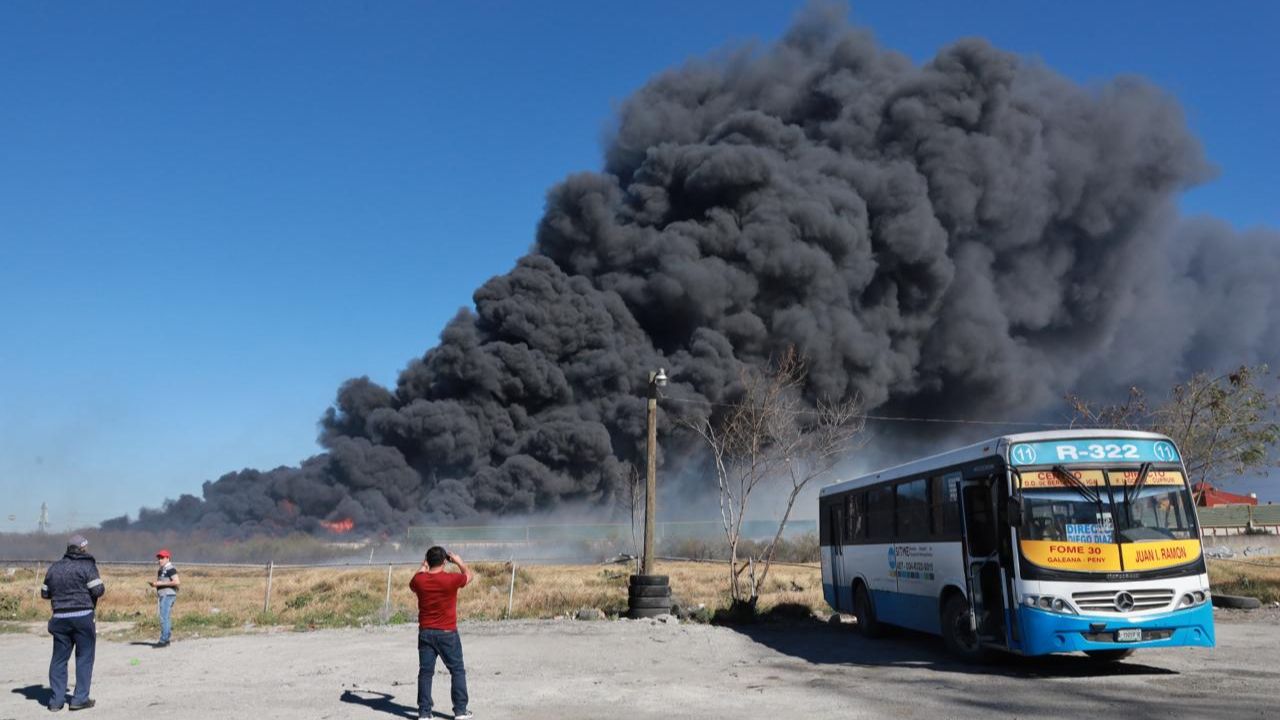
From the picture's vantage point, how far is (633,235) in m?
60.8

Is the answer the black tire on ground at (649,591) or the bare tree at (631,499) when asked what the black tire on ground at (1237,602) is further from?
the bare tree at (631,499)

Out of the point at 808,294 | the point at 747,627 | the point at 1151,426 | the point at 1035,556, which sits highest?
the point at 808,294

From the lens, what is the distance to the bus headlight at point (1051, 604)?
1000 cm

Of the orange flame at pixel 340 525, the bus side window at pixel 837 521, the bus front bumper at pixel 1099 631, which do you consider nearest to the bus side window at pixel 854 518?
the bus side window at pixel 837 521

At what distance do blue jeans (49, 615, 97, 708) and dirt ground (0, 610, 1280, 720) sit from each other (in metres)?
0.27

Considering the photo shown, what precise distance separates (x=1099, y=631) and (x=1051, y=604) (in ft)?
1.62

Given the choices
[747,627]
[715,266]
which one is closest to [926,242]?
[715,266]

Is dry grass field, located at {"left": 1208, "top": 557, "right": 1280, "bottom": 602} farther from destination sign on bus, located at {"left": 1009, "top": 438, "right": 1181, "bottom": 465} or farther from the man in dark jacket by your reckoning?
the man in dark jacket

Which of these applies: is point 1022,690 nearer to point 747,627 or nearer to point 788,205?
point 747,627

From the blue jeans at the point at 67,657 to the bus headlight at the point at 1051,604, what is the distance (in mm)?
8780

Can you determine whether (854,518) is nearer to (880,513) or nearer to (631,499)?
(880,513)

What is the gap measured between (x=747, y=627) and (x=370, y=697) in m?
8.30

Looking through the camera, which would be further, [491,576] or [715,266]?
[715,266]

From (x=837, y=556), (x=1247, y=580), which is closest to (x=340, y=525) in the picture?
(x=837, y=556)
